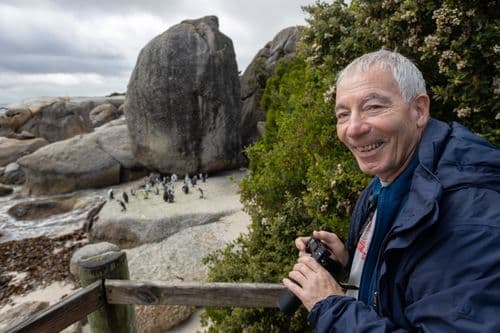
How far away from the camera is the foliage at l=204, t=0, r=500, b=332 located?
113 inches

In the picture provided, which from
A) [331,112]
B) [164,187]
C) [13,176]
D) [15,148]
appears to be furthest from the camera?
[15,148]

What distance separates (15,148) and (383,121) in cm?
Result: 2751

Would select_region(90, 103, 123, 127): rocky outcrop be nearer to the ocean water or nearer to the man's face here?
the ocean water

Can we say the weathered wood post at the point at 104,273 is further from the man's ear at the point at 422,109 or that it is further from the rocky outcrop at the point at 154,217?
the rocky outcrop at the point at 154,217

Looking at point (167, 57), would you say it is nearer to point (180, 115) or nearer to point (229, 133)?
point (180, 115)

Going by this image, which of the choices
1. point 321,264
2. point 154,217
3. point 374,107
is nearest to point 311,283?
point 321,264

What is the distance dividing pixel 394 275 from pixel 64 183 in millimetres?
16873

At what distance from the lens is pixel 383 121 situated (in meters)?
1.54

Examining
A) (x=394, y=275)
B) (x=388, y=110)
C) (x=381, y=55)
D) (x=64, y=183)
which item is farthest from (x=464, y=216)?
(x=64, y=183)

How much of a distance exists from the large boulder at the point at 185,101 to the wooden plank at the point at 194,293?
12.5 meters

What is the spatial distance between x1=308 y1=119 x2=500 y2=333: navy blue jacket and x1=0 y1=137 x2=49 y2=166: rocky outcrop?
27.0 metres

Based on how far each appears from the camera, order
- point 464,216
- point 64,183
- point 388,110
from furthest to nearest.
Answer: point 64,183 → point 388,110 → point 464,216

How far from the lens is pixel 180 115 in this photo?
14578mm

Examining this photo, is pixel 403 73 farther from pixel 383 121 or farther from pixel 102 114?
pixel 102 114
